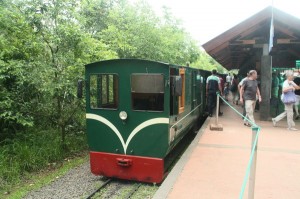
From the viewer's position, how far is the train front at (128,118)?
597 cm

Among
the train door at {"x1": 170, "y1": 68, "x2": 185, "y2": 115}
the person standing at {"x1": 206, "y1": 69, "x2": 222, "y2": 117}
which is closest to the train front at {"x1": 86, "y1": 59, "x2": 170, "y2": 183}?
the train door at {"x1": 170, "y1": 68, "x2": 185, "y2": 115}

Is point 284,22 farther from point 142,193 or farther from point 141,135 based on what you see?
point 142,193

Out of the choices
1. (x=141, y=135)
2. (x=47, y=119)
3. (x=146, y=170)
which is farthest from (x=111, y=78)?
(x=47, y=119)

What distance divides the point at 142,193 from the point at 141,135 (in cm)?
115

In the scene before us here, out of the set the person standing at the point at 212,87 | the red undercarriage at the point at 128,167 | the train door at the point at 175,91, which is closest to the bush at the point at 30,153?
the red undercarriage at the point at 128,167

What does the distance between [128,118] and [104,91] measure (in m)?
0.85

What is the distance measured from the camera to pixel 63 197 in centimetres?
598

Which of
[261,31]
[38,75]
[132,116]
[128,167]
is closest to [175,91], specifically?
[132,116]

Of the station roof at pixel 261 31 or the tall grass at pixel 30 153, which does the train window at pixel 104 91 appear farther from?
the station roof at pixel 261 31

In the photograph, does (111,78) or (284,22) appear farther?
(284,22)

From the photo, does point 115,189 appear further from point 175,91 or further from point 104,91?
point 175,91

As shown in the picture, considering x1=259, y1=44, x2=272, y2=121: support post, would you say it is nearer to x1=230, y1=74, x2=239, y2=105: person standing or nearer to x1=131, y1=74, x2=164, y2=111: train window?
x1=230, y1=74, x2=239, y2=105: person standing

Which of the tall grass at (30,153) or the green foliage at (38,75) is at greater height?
the green foliage at (38,75)

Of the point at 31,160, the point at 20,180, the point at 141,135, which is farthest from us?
the point at 31,160
